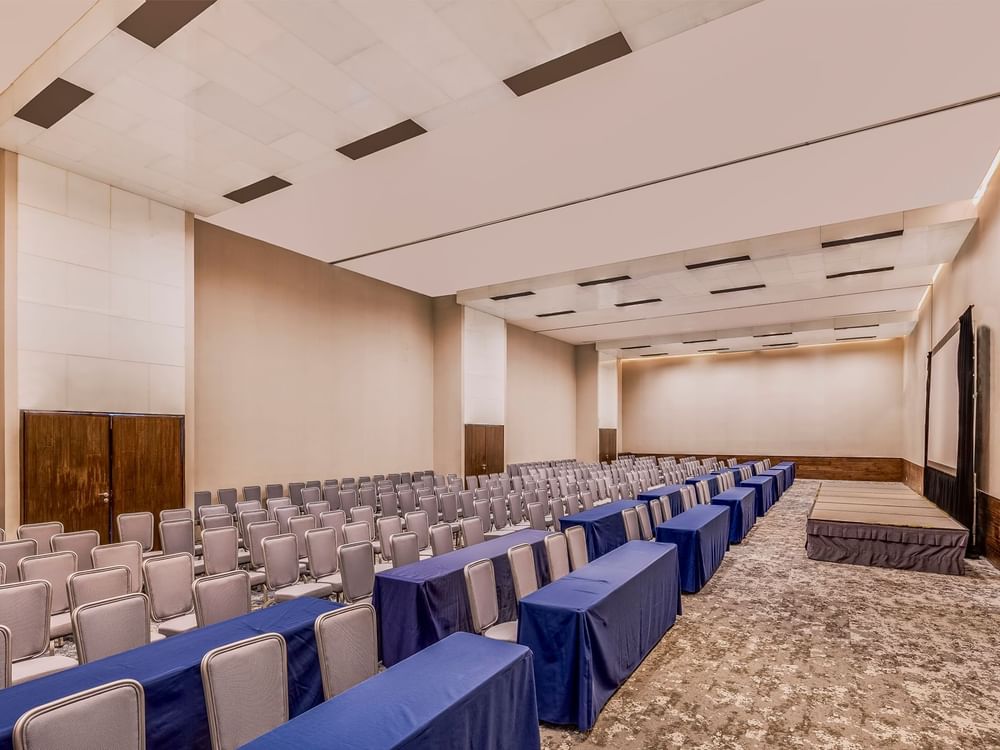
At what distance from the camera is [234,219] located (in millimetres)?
9797

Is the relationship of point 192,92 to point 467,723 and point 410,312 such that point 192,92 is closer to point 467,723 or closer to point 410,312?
point 467,723

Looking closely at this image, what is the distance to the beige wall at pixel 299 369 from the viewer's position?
34.9 ft

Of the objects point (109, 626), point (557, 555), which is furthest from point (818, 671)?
point (109, 626)

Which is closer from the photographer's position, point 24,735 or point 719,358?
point 24,735

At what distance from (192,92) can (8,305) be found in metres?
3.92

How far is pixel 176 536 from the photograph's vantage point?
6277 mm

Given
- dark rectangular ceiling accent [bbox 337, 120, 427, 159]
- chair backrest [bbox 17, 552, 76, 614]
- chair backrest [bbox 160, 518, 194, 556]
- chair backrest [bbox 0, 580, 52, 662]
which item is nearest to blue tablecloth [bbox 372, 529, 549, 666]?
chair backrest [bbox 0, 580, 52, 662]

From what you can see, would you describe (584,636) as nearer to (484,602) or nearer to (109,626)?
(484,602)

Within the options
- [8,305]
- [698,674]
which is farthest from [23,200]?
[698,674]

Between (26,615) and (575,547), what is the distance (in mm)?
3987

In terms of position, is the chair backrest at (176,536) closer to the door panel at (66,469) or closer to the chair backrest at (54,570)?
the chair backrest at (54,570)

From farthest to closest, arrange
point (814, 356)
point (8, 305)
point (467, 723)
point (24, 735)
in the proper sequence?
point (814, 356)
point (8, 305)
point (467, 723)
point (24, 735)

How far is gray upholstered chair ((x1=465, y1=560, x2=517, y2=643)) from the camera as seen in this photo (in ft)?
12.8

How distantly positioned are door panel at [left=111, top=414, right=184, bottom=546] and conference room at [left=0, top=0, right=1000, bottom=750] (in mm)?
48
